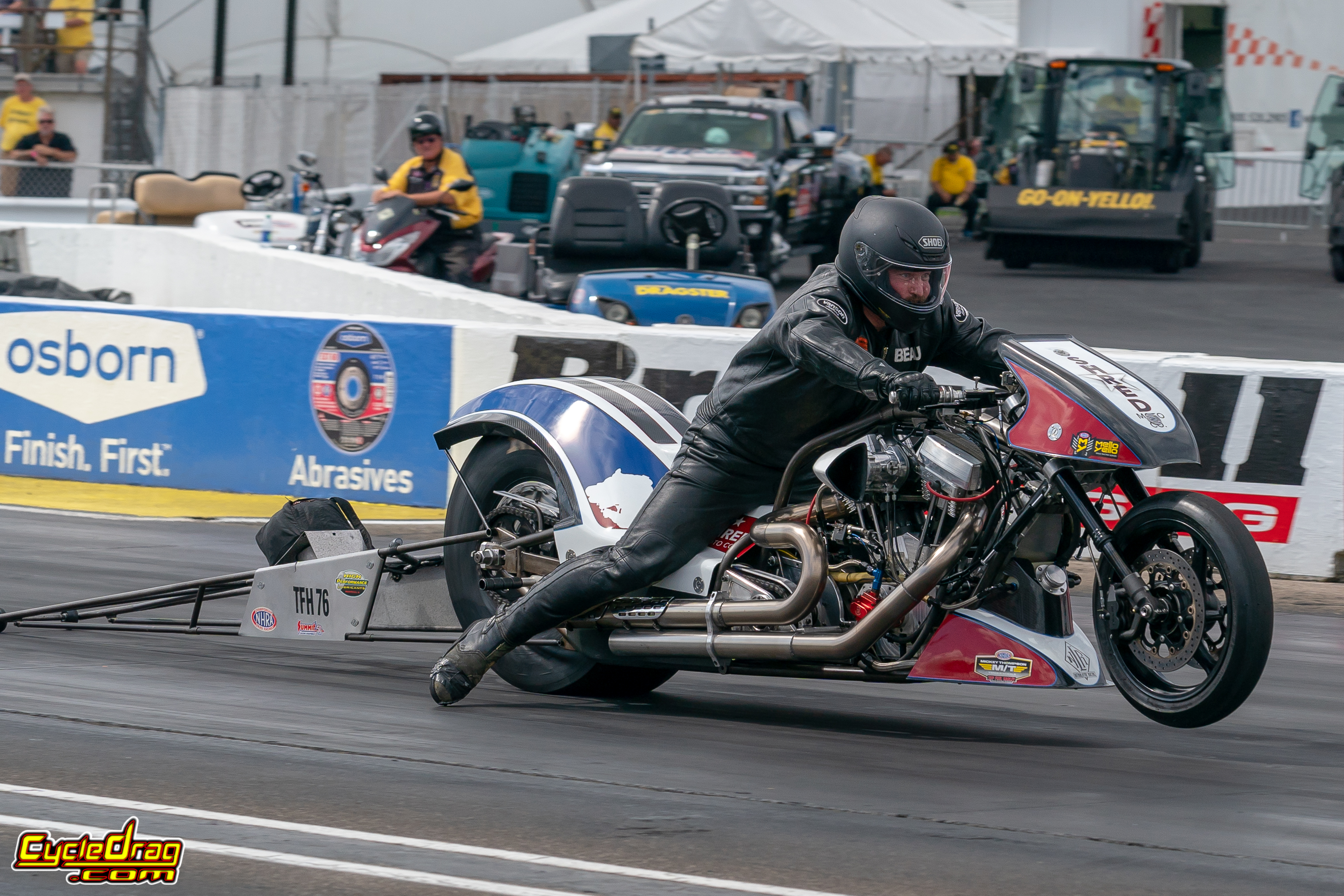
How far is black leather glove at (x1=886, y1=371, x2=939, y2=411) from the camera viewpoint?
16.7ft

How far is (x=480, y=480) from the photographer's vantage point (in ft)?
21.5

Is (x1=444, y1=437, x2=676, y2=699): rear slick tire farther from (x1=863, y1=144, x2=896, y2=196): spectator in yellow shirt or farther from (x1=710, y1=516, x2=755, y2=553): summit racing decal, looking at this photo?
(x1=863, y1=144, x2=896, y2=196): spectator in yellow shirt

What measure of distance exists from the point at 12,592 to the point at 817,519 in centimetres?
453

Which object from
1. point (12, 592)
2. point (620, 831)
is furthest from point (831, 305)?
point (12, 592)

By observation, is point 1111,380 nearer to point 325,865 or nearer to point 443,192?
point 325,865

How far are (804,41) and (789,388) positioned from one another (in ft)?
95.7

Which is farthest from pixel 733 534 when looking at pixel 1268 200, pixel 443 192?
pixel 1268 200

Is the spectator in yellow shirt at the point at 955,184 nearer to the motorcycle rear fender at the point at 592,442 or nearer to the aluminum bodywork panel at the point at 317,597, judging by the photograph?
the motorcycle rear fender at the point at 592,442

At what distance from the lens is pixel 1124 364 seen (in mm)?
9109

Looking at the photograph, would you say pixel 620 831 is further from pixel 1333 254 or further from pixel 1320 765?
pixel 1333 254

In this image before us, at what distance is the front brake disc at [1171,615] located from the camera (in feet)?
16.3

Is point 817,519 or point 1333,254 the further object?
point 1333,254

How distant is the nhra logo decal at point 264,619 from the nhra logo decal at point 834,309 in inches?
98.9

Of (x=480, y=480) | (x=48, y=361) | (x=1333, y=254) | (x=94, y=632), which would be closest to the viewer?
(x=480, y=480)
